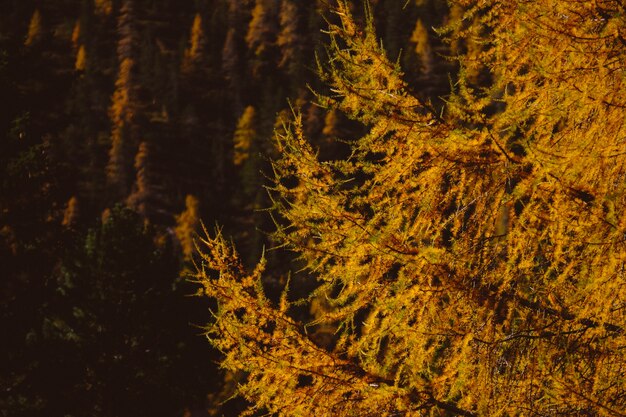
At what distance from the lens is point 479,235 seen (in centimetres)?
368

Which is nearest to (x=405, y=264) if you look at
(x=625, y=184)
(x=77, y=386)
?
(x=625, y=184)

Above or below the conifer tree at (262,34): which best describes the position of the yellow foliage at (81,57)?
below

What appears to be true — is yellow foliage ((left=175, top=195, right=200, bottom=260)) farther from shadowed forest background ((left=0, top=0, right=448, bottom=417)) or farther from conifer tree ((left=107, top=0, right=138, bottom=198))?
conifer tree ((left=107, top=0, right=138, bottom=198))

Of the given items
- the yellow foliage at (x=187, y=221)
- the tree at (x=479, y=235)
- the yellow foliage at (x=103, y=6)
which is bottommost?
the yellow foliage at (x=187, y=221)

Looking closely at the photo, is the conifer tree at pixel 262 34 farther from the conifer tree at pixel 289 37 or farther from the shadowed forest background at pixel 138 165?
the conifer tree at pixel 289 37

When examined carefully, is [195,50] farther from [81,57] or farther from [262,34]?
[81,57]

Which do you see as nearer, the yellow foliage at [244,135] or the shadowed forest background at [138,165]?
the shadowed forest background at [138,165]

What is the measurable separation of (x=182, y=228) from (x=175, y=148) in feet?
57.6

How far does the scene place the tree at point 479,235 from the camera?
10.4 ft

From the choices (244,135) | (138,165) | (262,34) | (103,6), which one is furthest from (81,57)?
(244,135)

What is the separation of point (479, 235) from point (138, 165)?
9079 cm

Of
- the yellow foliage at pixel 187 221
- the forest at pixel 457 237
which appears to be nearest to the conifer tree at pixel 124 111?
the yellow foliage at pixel 187 221

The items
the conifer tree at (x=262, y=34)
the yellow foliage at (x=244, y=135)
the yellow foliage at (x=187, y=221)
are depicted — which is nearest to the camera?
the yellow foliage at (x=187, y=221)

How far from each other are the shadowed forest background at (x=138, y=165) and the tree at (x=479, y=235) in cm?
40
